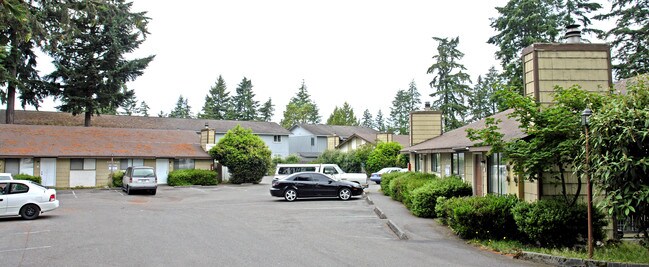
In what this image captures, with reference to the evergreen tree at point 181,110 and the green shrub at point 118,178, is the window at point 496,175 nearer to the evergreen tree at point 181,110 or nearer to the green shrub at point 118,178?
the green shrub at point 118,178

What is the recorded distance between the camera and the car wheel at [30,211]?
1548cm

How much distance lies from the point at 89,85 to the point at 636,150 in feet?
147

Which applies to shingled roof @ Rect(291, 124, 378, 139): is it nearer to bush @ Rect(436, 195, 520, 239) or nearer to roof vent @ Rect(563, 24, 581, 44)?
roof vent @ Rect(563, 24, 581, 44)

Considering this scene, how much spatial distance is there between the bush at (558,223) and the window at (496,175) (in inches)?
124

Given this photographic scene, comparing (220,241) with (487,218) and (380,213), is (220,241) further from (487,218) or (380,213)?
(380,213)

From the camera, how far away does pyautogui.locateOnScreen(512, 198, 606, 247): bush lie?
9.87m

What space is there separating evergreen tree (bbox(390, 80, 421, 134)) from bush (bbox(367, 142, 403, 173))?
42.1 meters

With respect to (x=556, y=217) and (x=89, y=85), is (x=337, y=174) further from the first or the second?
(x=89, y=85)

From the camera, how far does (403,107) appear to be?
94.1 meters

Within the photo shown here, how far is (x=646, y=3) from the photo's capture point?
2878cm

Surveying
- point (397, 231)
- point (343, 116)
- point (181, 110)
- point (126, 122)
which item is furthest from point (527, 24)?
point (181, 110)

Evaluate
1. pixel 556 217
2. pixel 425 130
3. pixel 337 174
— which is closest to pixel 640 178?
pixel 556 217

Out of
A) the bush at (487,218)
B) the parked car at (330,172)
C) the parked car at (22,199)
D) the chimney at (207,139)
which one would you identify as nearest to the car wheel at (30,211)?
the parked car at (22,199)

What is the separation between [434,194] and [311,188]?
8.51m
